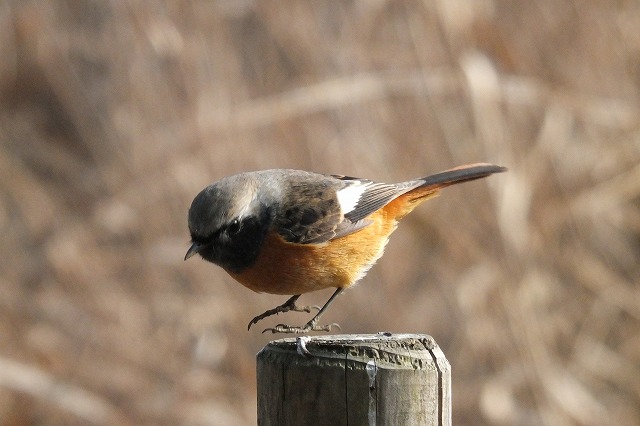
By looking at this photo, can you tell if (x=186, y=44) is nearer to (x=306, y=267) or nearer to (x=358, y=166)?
(x=358, y=166)

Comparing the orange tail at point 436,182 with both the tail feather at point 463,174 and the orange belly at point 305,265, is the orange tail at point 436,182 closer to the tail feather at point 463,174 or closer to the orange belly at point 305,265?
the tail feather at point 463,174

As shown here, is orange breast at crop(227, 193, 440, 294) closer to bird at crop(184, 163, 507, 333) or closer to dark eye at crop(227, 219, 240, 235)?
bird at crop(184, 163, 507, 333)

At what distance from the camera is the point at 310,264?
13.4ft

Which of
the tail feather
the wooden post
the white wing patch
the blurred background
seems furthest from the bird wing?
the blurred background

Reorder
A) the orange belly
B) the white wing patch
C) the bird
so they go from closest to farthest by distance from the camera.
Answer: the bird, the orange belly, the white wing patch

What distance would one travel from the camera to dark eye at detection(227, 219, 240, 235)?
3.91 m

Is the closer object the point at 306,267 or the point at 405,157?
the point at 306,267

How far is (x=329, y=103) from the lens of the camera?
5984 mm

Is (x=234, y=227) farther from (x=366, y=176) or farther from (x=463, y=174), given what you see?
(x=366, y=176)

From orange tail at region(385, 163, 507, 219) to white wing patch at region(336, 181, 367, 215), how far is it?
174mm

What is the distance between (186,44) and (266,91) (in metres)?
0.75

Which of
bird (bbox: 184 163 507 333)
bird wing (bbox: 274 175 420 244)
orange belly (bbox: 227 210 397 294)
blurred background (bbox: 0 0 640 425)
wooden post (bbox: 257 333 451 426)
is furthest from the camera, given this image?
blurred background (bbox: 0 0 640 425)

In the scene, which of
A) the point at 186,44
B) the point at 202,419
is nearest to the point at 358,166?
the point at 186,44

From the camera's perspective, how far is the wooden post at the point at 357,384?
242 centimetres
